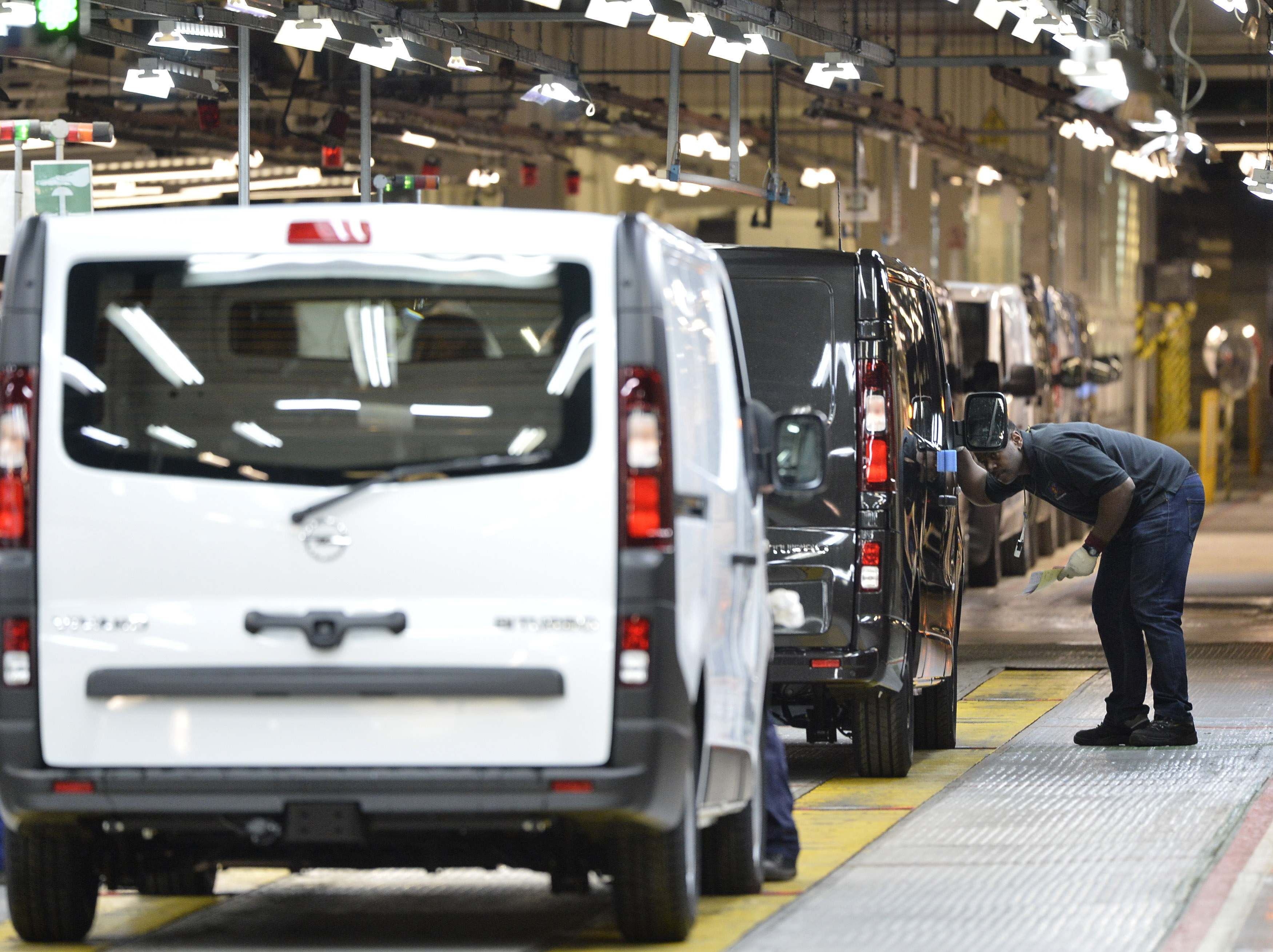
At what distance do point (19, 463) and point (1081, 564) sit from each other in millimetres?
6091

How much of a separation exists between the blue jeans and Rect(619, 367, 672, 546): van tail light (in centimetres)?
526

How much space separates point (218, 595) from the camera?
629 cm

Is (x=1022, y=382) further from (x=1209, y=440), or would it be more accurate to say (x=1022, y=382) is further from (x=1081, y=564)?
(x=1209, y=440)

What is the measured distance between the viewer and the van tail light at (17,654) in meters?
6.31

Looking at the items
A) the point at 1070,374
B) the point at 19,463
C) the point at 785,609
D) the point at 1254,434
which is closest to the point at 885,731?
the point at 785,609

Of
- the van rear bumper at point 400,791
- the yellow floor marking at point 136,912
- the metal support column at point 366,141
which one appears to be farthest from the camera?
the metal support column at point 366,141

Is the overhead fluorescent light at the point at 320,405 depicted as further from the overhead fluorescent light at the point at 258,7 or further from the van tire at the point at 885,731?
the overhead fluorescent light at the point at 258,7

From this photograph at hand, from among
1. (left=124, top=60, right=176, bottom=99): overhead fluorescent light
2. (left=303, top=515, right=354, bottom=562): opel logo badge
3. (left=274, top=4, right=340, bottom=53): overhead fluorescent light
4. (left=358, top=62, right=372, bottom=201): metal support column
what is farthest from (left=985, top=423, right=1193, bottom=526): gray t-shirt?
(left=124, top=60, right=176, bottom=99): overhead fluorescent light

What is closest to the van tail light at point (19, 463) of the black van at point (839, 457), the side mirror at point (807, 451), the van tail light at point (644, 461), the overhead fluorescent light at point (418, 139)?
the van tail light at point (644, 461)

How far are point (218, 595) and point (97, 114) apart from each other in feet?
60.3

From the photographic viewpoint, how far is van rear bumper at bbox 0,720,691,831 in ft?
20.3

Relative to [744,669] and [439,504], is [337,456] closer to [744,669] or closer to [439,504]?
[439,504]

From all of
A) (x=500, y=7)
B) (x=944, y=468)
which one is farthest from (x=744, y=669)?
(x=500, y=7)

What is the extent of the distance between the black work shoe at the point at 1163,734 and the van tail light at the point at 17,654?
630 centimetres
